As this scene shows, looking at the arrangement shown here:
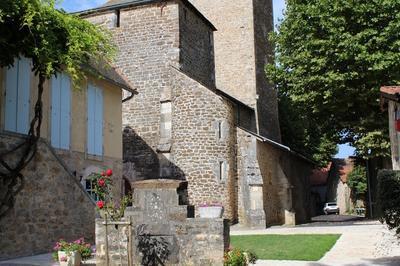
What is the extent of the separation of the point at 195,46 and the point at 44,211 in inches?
534

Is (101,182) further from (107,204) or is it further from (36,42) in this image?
(36,42)

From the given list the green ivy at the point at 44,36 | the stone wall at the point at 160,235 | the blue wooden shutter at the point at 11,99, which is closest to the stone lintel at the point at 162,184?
the stone wall at the point at 160,235

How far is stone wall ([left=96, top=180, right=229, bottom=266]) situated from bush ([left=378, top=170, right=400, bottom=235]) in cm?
278

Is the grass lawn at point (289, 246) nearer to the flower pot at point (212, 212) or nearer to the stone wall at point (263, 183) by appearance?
the flower pot at point (212, 212)

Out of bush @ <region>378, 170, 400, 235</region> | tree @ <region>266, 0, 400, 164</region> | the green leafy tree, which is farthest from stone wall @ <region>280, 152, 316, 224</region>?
bush @ <region>378, 170, 400, 235</region>

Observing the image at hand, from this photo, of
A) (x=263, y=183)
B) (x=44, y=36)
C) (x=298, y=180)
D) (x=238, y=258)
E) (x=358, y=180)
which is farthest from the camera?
(x=358, y=180)

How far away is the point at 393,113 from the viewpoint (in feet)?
49.6

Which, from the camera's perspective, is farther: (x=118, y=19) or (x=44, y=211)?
(x=118, y=19)

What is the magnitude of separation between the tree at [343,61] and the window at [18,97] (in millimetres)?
11385

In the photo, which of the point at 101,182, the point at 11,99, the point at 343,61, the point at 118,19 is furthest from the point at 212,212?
the point at 118,19

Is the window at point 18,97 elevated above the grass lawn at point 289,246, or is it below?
above

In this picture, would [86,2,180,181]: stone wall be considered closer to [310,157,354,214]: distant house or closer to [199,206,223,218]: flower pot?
[199,206,223,218]: flower pot

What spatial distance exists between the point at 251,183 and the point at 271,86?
36.6ft

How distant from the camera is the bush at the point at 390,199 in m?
8.34
